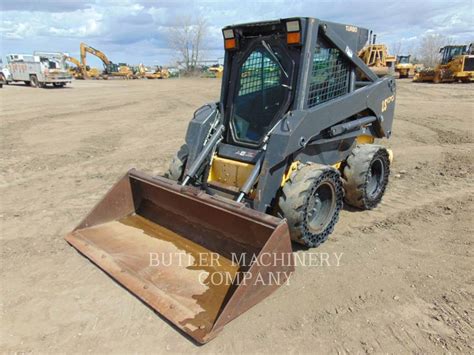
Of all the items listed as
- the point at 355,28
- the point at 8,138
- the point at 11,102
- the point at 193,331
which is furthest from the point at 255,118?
the point at 11,102

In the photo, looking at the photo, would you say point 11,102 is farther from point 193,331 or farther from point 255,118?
point 193,331

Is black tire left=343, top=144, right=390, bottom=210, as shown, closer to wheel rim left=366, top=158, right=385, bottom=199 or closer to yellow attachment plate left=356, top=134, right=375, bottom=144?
wheel rim left=366, top=158, right=385, bottom=199

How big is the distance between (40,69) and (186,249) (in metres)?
25.6

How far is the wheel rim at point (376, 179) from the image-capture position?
4677 mm

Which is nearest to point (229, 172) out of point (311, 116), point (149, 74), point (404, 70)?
point (311, 116)

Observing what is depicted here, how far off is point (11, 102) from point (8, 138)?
28.6ft

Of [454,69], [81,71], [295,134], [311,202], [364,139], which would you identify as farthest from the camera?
[81,71]

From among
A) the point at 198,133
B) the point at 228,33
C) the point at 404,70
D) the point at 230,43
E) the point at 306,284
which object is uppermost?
the point at 228,33

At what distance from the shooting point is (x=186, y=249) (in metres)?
3.54

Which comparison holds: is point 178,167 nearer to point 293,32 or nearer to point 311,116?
point 311,116

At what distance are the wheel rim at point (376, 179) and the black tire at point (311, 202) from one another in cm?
98

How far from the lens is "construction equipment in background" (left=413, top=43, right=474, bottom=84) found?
23703 millimetres

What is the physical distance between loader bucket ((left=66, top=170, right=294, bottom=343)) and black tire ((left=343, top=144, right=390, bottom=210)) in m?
1.75

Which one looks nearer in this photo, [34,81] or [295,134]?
[295,134]
